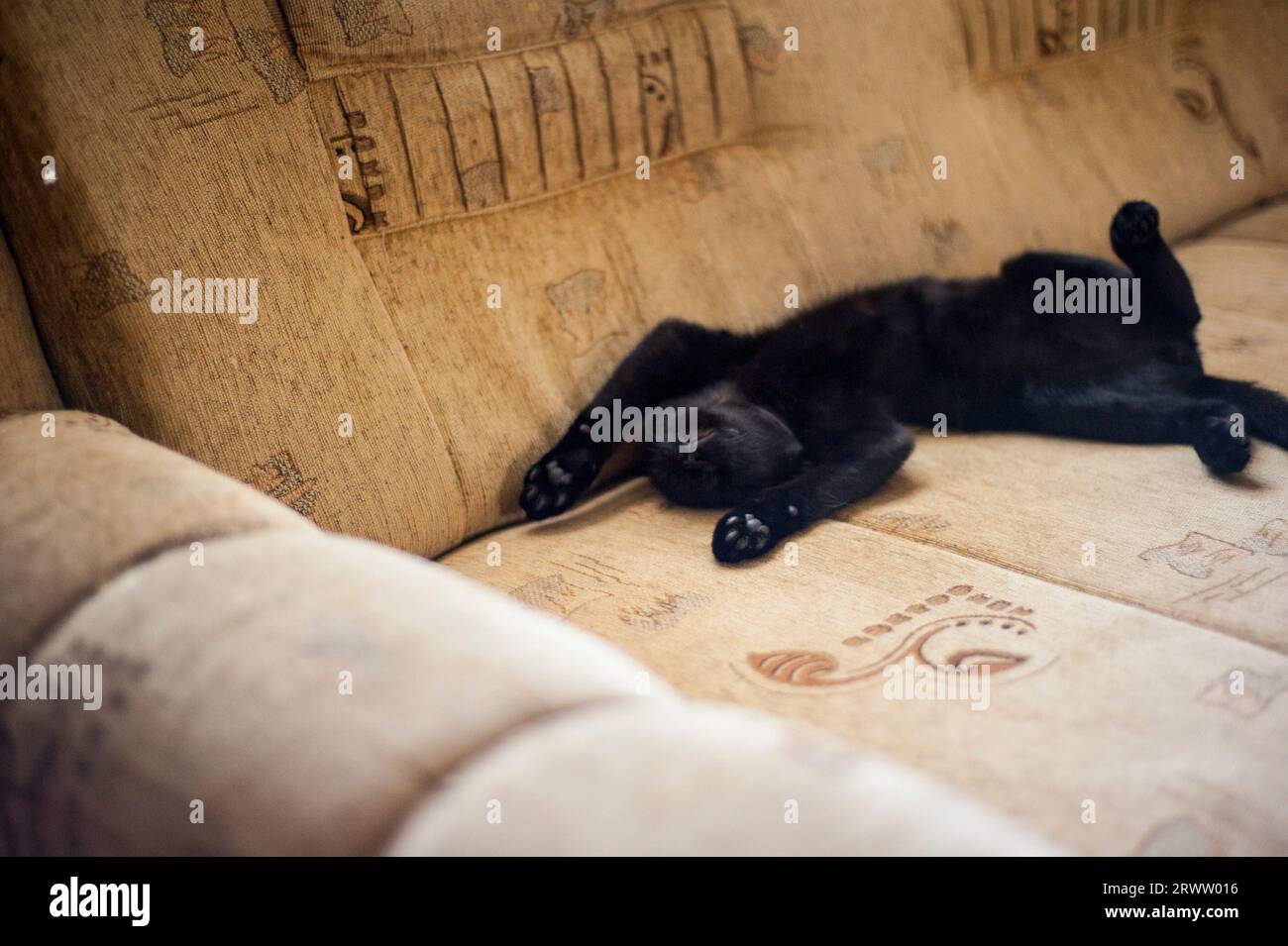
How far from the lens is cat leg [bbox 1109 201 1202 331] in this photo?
5.19 feet

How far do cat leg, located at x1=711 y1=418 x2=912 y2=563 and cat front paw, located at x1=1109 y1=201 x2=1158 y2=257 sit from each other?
1.55ft

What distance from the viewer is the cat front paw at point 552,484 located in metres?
1.36

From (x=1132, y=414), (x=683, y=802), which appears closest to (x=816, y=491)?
(x=1132, y=414)

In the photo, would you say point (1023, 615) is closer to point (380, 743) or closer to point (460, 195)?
point (380, 743)

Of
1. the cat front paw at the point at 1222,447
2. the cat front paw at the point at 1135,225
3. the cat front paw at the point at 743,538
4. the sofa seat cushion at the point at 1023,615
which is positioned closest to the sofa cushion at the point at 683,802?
the sofa seat cushion at the point at 1023,615

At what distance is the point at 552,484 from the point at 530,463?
57 millimetres

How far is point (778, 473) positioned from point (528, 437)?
37cm

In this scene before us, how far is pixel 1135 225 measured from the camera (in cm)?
157

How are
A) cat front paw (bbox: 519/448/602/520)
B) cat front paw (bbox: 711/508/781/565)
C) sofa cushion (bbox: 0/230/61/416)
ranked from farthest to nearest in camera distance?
cat front paw (bbox: 519/448/602/520)
cat front paw (bbox: 711/508/781/565)
sofa cushion (bbox: 0/230/61/416)

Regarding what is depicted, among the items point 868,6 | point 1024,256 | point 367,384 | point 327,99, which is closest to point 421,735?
point 367,384

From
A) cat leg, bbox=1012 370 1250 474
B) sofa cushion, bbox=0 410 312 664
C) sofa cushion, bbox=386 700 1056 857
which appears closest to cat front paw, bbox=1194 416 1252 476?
cat leg, bbox=1012 370 1250 474

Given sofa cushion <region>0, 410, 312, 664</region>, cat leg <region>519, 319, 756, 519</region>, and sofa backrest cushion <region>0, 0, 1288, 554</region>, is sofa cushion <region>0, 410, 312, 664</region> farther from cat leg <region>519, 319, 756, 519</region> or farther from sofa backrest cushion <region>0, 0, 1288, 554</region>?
cat leg <region>519, 319, 756, 519</region>

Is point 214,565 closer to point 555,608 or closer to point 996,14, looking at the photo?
point 555,608
